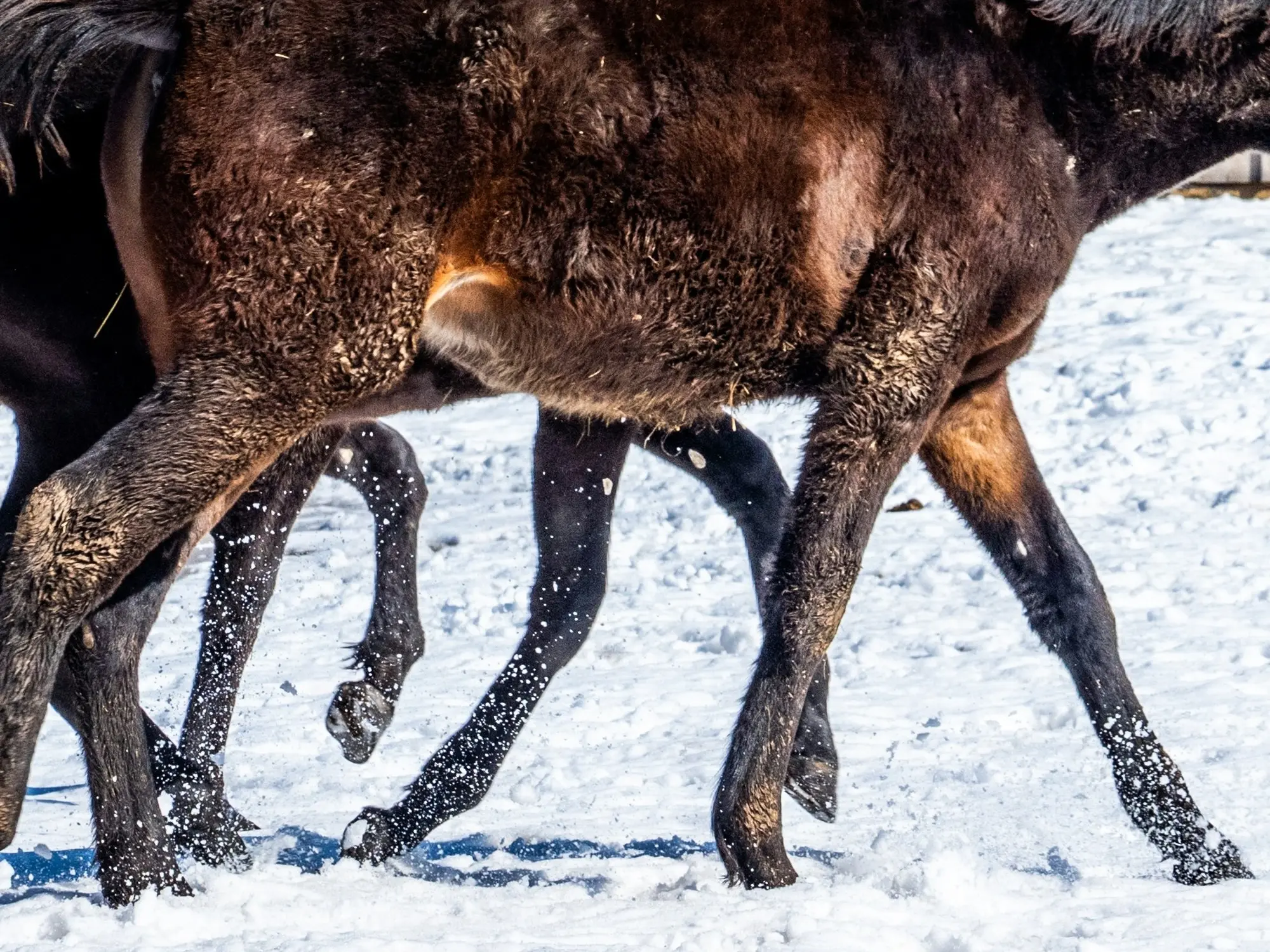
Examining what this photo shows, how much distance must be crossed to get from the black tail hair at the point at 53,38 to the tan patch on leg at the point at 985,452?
2.05 meters

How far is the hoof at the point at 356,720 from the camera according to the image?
4.69m

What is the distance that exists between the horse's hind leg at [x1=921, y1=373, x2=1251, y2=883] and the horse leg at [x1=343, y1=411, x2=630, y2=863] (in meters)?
0.90

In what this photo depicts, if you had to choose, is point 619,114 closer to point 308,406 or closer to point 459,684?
point 308,406

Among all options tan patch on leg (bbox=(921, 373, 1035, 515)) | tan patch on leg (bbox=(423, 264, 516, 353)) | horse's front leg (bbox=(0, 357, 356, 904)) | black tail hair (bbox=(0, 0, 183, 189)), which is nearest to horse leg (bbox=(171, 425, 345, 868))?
tan patch on leg (bbox=(423, 264, 516, 353))

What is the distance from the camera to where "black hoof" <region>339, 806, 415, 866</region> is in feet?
13.5

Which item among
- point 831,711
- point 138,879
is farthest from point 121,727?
point 831,711

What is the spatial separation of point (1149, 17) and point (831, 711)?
2.15m

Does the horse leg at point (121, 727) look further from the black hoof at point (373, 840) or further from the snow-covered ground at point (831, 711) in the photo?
the black hoof at point (373, 840)

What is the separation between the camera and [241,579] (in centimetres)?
469

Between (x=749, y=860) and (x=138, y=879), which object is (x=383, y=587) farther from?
(x=749, y=860)

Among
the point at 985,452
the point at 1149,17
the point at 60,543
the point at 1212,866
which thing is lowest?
the point at 1212,866

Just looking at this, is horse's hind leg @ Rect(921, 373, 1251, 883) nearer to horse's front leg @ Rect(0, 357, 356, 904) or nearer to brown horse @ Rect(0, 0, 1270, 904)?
brown horse @ Rect(0, 0, 1270, 904)

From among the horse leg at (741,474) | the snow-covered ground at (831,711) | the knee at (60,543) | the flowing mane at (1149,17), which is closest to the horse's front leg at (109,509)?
the knee at (60,543)

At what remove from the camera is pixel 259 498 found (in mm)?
4664
